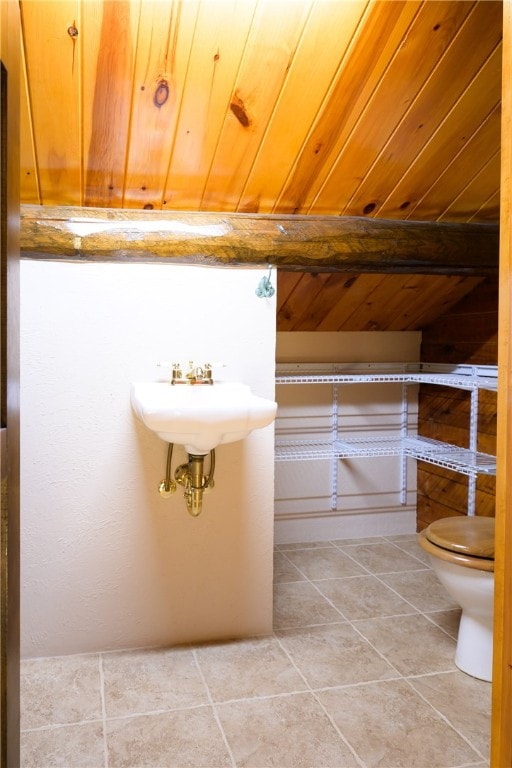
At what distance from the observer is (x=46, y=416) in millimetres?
2191

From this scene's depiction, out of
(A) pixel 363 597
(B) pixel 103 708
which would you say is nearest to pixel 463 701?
(A) pixel 363 597

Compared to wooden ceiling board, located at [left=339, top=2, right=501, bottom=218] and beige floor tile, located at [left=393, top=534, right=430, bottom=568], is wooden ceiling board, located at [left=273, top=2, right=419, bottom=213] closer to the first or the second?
wooden ceiling board, located at [left=339, top=2, right=501, bottom=218]

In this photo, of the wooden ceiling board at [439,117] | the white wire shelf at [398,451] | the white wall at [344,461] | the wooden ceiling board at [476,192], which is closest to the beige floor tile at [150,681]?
the white wire shelf at [398,451]

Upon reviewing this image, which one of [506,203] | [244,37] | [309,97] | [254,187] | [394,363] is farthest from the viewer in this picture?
[394,363]

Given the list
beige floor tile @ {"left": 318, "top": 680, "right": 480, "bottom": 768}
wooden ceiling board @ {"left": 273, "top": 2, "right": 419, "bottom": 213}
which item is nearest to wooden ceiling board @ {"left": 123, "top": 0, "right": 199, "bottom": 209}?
wooden ceiling board @ {"left": 273, "top": 2, "right": 419, "bottom": 213}

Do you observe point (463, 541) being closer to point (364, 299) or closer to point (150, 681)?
point (150, 681)

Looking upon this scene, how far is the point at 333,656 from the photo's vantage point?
2240 mm

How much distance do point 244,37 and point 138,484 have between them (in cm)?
148

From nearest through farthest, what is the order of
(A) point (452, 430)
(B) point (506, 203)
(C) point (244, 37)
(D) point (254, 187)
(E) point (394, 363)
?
(B) point (506, 203) < (C) point (244, 37) < (D) point (254, 187) < (A) point (452, 430) < (E) point (394, 363)

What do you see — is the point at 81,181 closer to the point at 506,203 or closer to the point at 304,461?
the point at 506,203

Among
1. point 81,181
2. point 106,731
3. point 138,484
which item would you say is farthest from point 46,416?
point 106,731

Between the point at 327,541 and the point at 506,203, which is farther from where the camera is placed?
the point at 327,541

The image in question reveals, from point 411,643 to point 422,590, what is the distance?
1.75 feet

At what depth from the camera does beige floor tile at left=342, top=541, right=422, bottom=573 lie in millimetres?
3119
